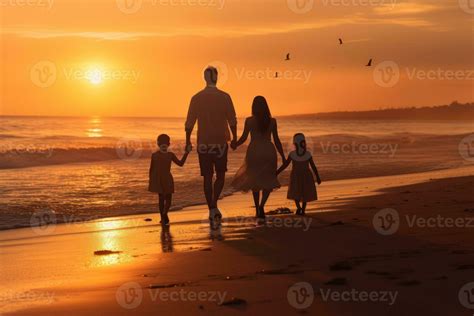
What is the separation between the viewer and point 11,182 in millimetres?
19391

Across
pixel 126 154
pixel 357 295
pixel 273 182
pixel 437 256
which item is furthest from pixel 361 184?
pixel 126 154

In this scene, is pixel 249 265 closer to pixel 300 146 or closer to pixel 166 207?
pixel 166 207

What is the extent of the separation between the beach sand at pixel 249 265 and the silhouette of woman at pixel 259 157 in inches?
20.0

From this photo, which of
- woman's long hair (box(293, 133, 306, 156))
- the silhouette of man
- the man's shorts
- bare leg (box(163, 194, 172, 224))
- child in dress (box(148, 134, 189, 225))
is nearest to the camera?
the man's shorts

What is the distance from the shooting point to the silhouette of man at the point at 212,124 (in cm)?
1161

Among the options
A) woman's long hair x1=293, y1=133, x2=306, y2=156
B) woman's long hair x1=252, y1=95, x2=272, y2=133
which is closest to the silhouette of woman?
woman's long hair x1=252, y1=95, x2=272, y2=133

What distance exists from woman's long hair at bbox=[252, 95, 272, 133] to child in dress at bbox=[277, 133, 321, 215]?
2.57 ft

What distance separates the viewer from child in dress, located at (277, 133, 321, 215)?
480 inches

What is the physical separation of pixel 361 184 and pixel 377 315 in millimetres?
13776

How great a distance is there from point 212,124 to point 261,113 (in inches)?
30.2

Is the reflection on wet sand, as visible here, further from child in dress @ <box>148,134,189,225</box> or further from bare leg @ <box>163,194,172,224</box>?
child in dress @ <box>148,134,189,225</box>

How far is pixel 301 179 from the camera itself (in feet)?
40.8

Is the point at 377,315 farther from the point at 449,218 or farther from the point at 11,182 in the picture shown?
the point at 11,182

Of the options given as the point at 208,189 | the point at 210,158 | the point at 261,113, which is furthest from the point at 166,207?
the point at 261,113
